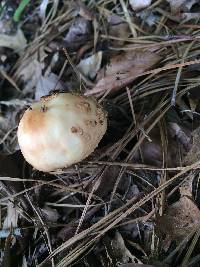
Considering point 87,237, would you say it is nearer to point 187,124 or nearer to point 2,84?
point 187,124

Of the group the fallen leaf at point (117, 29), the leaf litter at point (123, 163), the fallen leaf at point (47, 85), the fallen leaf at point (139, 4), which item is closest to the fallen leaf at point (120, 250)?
the leaf litter at point (123, 163)

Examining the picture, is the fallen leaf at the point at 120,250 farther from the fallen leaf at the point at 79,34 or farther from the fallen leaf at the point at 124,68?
the fallen leaf at the point at 79,34

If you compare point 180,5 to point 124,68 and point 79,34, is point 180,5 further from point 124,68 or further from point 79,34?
point 79,34

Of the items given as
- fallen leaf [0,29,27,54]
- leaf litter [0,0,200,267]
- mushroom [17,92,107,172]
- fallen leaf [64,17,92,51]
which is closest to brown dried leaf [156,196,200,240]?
leaf litter [0,0,200,267]

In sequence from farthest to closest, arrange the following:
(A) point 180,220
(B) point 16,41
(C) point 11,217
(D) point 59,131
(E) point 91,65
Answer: (B) point 16,41 < (E) point 91,65 < (C) point 11,217 < (A) point 180,220 < (D) point 59,131

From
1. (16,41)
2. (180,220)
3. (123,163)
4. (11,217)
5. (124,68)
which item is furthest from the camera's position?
(16,41)

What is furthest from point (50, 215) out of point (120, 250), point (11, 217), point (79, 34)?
point (79, 34)

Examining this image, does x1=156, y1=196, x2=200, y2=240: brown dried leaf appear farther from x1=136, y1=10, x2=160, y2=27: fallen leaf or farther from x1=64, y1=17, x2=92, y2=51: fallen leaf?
x1=64, y1=17, x2=92, y2=51: fallen leaf
